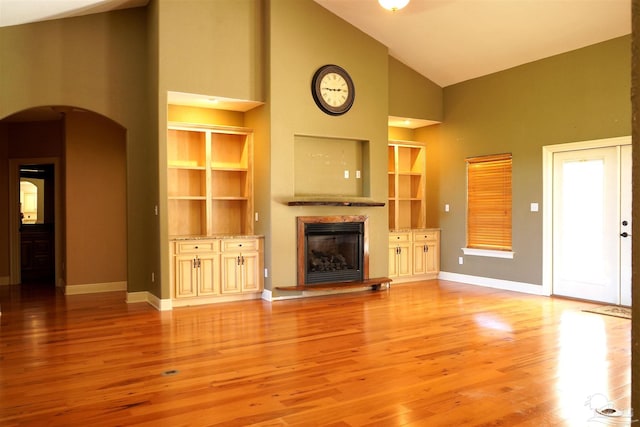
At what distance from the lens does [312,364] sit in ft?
12.5

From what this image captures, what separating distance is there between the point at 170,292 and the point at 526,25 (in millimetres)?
5659

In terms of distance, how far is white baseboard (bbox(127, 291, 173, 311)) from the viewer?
5977mm

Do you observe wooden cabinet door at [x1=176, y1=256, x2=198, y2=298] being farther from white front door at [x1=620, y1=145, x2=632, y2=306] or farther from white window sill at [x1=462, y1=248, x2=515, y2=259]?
white front door at [x1=620, y1=145, x2=632, y2=306]

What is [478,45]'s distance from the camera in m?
6.86

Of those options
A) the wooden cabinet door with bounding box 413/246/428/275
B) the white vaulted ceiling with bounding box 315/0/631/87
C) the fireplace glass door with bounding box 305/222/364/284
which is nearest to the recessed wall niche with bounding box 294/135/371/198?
the fireplace glass door with bounding box 305/222/364/284

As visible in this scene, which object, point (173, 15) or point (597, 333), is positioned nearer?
point (597, 333)

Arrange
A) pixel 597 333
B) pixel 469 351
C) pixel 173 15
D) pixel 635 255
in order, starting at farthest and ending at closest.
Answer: pixel 173 15
pixel 597 333
pixel 469 351
pixel 635 255

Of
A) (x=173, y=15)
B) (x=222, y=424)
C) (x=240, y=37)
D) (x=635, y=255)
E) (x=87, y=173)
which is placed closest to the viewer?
(x=635, y=255)

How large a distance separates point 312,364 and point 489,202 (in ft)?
16.2

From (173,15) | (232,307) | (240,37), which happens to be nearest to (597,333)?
(232,307)

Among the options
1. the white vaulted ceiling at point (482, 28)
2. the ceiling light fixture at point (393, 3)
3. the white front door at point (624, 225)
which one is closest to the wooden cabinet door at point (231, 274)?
the ceiling light fixture at point (393, 3)

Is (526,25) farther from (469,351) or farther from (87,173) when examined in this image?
(87,173)

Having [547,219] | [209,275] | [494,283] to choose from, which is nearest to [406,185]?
[494,283]

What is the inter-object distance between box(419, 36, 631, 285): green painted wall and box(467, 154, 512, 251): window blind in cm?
13
